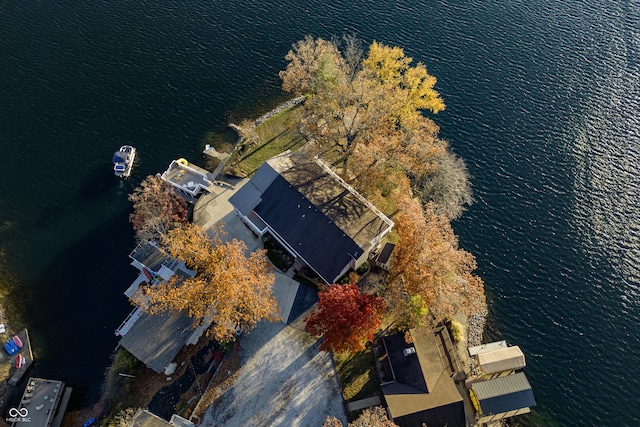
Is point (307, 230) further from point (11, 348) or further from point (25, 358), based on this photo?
point (11, 348)

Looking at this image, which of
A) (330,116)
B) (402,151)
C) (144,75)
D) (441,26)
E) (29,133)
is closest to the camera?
(402,151)

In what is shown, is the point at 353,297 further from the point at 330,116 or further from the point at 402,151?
the point at 330,116

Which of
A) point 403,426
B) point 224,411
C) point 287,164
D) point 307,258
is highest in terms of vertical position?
point 287,164

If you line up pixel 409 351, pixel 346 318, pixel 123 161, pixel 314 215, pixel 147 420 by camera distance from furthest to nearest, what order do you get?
pixel 123 161
pixel 314 215
pixel 409 351
pixel 346 318
pixel 147 420

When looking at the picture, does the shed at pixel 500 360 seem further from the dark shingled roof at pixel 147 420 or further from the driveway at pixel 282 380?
the dark shingled roof at pixel 147 420

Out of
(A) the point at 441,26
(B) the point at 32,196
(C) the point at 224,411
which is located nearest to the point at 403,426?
(C) the point at 224,411

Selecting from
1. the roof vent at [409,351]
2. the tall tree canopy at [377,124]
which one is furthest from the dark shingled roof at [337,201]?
the roof vent at [409,351]

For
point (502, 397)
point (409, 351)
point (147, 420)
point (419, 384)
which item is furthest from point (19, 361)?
point (502, 397)
